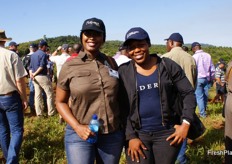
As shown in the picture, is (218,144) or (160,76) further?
(218,144)

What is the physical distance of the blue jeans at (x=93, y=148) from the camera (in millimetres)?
2354

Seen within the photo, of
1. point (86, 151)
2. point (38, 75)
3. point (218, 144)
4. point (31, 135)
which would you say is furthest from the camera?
point (38, 75)

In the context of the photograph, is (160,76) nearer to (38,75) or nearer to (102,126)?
(102,126)

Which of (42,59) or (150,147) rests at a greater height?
(42,59)

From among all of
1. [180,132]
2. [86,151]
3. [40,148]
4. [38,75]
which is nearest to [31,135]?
[40,148]

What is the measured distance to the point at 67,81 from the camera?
7.73ft

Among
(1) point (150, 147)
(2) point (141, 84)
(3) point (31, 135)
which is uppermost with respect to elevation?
(2) point (141, 84)

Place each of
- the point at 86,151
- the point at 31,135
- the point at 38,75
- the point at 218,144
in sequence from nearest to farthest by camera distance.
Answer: the point at 86,151, the point at 218,144, the point at 31,135, the point at 38,75

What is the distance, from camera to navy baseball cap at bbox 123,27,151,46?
2.35 metres

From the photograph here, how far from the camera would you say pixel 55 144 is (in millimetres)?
5188

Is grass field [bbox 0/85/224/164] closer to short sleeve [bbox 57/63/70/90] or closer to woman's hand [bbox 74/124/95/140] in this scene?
woman's hand [bbox 74/124/95/140]

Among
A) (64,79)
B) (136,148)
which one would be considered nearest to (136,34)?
(64,79)

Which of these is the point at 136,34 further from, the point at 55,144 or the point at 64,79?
the point at 55,144

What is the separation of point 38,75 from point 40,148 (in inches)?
113
